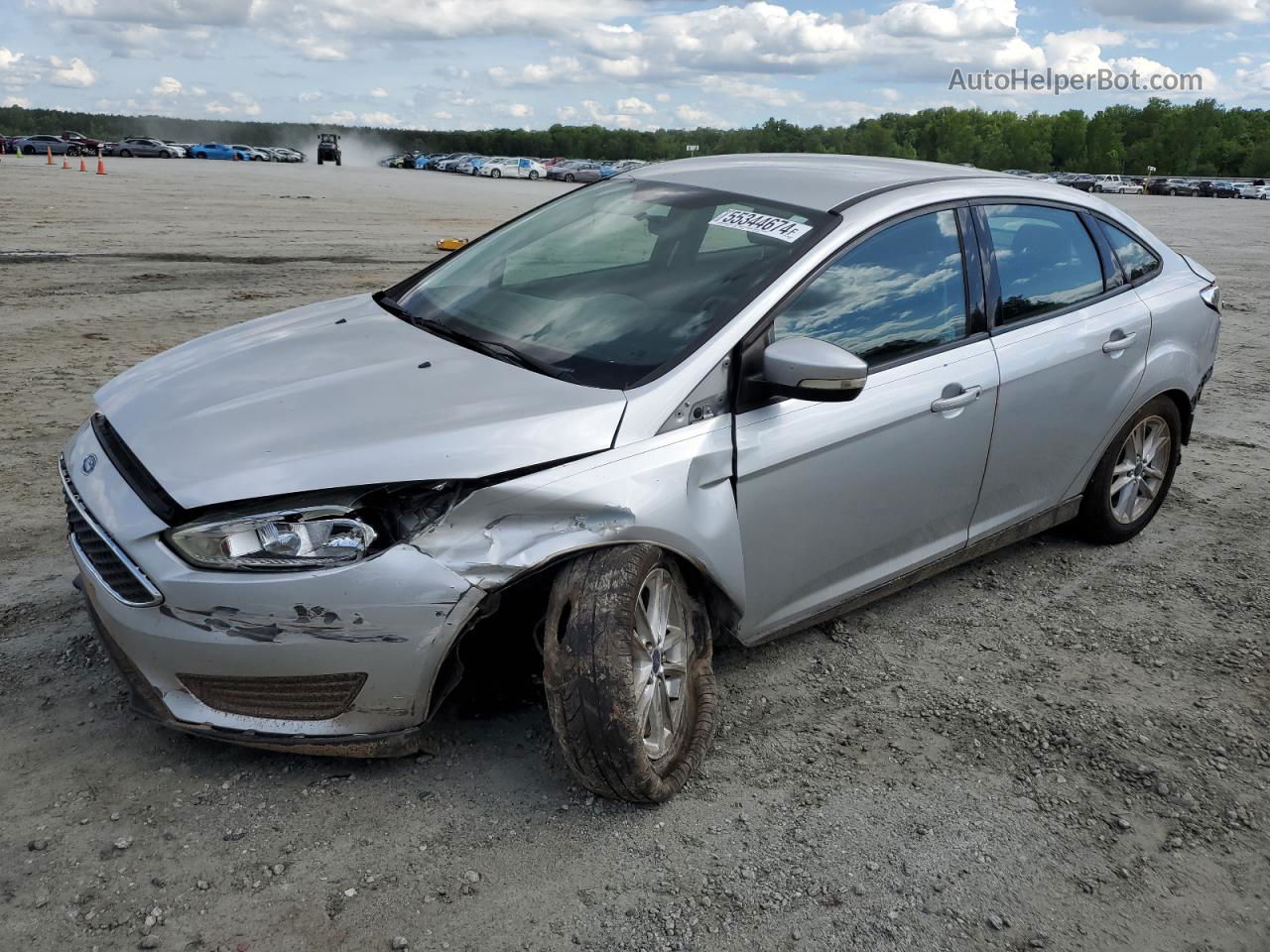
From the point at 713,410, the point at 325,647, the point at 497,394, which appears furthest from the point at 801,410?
the point at 325,647

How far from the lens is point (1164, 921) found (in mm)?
2697

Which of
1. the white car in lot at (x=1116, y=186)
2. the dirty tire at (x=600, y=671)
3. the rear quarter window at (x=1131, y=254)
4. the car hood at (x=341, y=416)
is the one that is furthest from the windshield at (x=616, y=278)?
the white car in lot at (x=1116, y=186)

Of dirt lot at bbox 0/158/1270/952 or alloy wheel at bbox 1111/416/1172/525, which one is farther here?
alloy wheel at bbox 1111/416/1172/525

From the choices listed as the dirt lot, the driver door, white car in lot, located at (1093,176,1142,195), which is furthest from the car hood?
white car in lot, located at (1093,176,1142,195)

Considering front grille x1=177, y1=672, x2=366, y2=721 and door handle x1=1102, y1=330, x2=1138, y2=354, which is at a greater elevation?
door handle x1=1102, y1=330, x2=1138, y2=354

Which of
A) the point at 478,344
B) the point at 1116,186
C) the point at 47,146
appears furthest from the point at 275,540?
the point at 1116,186

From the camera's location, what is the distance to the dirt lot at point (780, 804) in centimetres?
259

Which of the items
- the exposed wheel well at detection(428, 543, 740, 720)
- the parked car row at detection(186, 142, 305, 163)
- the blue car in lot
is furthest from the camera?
the parked car row at detection(186, 142, 305, 163)

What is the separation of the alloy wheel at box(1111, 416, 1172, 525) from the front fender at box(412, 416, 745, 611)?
7.89 feet

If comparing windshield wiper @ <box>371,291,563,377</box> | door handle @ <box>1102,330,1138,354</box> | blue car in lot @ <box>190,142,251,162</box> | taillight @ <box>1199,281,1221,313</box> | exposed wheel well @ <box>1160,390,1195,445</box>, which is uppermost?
windshield wiper @ <box>371,291,563,377</box>

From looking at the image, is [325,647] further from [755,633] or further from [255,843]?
[755,633]

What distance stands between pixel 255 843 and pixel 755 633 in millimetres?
1559

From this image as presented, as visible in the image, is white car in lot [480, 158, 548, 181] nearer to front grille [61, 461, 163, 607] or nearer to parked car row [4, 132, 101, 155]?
parked car row [4, 132, 101, 155]

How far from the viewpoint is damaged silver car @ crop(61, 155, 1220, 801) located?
2.73m
